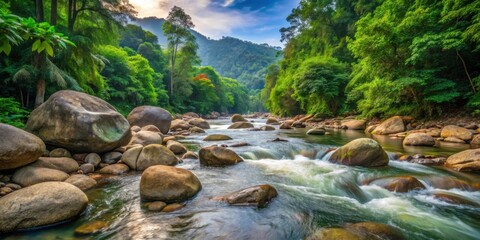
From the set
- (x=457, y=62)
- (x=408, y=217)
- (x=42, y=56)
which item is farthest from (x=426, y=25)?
(x=42, y=56)

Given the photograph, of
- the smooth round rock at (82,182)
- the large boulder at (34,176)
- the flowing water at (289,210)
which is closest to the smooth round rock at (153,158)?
the flowing water at (289,210)

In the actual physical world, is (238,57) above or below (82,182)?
above

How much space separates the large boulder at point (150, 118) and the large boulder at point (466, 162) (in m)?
12.6

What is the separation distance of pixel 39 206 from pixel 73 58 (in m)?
10.8

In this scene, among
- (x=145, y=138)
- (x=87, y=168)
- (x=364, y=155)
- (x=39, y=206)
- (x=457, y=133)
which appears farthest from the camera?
(x=457, y=133)

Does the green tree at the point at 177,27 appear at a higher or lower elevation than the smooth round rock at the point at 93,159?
higher

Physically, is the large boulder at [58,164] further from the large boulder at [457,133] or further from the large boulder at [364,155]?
the large boulder at [457,133]

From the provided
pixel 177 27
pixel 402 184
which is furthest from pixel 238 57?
pixel 402 184

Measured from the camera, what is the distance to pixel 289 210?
412 centimetres

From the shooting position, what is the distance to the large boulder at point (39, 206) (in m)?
3.16

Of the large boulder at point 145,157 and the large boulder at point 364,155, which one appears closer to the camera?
the large boulder at point 145,157

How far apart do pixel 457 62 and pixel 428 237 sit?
13.4 metres

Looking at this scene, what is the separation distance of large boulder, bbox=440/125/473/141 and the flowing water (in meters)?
5.17

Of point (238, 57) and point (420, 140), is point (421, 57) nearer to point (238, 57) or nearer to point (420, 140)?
point (420, 140)
